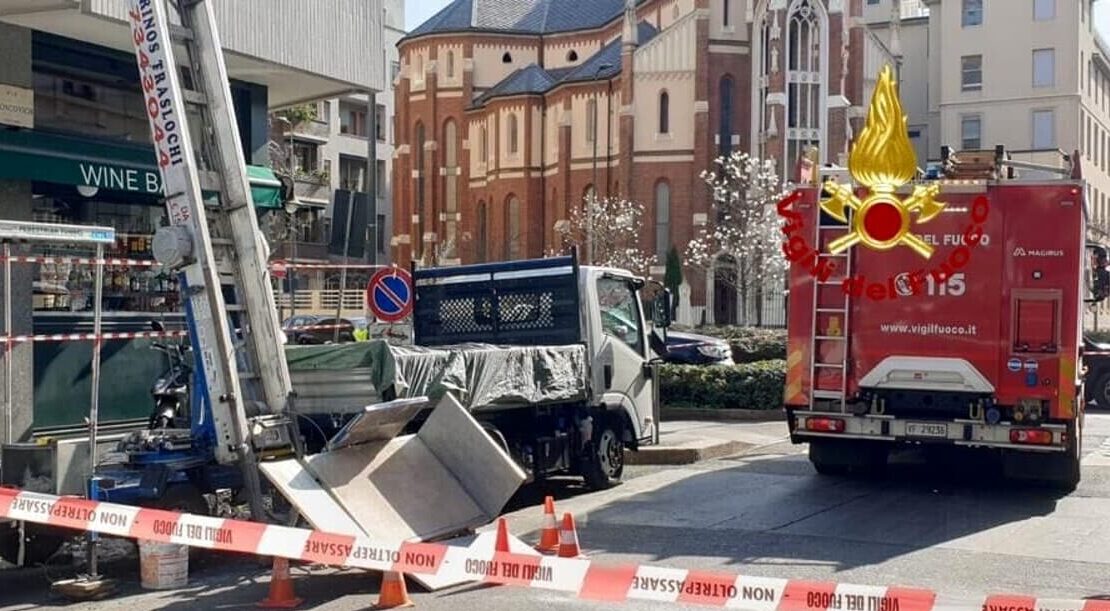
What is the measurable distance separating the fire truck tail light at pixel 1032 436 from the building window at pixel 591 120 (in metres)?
52.9

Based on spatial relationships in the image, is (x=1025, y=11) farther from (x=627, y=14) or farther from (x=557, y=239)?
(x=557, y=239)

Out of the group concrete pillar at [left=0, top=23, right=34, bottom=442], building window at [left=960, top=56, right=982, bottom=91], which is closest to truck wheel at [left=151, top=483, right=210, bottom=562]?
concrete pillar at [left=0, top=23, right=34, bottom=442]

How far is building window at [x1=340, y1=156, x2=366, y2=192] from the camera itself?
2480 inches

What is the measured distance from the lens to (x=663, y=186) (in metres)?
61.2

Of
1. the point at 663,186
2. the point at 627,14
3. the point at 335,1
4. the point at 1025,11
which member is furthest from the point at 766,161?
the point at 335,1

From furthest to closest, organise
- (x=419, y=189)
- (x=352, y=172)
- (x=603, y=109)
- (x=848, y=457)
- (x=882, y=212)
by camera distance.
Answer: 1. (x=419, y=189)
2. (x=603, y=109)
3. (x=352, y=172)
4. (x=848, y=457)
5. (x=882, y=212)

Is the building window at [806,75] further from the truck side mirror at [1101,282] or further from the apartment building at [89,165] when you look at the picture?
the truck side mirror at [1101,282]

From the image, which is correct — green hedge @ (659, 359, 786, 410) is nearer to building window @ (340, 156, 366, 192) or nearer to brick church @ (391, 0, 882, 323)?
brick church @ (391, 0, 882, 323)

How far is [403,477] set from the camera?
945 centimetres

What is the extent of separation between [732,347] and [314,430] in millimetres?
20090

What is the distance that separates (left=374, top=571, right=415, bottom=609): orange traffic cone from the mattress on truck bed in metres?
2.01

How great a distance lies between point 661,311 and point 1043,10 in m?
59.9

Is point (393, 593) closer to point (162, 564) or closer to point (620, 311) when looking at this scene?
point (162, 564)

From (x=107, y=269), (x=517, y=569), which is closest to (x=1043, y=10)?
(x=107, y=269)
